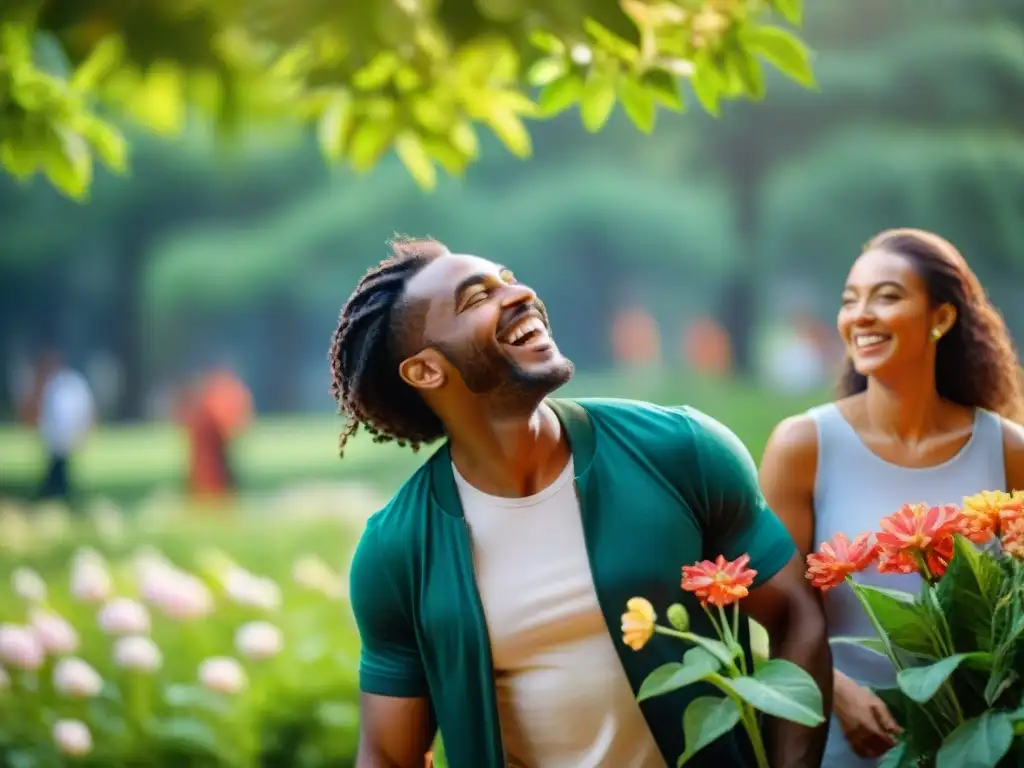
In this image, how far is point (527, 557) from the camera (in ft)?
6.25

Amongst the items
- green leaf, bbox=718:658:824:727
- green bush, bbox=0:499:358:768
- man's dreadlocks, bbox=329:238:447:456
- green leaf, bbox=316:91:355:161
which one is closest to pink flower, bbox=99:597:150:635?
green bush, bbox=0:499:358:768

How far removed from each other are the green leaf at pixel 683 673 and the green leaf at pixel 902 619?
0.73 feet

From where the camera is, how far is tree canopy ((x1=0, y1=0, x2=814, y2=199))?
158 cm

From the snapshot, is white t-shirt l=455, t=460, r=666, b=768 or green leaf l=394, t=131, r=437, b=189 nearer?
white t-shirt l=455, t=460, r=666, b=768

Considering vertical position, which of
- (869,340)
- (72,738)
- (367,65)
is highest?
(367,65)

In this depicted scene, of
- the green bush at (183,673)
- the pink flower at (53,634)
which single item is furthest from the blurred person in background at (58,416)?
the pink flower at (53,634)

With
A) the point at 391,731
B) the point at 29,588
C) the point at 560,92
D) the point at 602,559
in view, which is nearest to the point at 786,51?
the point at 560,92

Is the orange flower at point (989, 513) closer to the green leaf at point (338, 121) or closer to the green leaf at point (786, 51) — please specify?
the green leaf at point (786, 51)

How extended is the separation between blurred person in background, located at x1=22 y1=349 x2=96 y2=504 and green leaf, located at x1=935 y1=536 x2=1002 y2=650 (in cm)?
554

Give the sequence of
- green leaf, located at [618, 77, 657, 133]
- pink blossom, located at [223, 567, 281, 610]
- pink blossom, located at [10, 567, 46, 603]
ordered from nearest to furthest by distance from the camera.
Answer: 1. green leaf, located at [618, 77, 657, 133]
2. pink blossom, located at [223, 567, 281, 610]
3. pink blossom, located at [10, 567, 46, 603]

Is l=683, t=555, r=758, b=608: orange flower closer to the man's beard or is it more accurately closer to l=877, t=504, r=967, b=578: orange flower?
l=877, t=504, r=967, b=578: orange flower

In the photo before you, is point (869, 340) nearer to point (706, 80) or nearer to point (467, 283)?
point (706, 80)

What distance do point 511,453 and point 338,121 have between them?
36.8 inches

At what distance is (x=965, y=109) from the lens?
6441 millimetres
